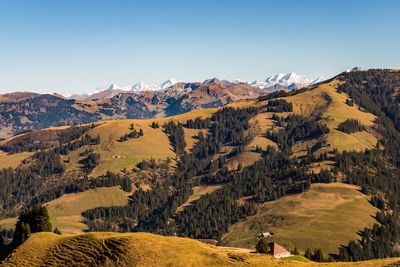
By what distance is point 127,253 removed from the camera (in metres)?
107

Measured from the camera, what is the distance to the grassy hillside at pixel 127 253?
9821 centimetres

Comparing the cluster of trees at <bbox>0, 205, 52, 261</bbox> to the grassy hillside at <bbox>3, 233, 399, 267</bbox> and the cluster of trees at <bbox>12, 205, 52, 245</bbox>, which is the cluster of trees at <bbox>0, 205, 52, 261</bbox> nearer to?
the cluster of trees at <bbox>12, 205, 52, 245</bbox>

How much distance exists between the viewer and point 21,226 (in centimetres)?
14175

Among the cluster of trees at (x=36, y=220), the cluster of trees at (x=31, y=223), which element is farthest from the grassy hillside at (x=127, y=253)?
the cluster of trees at (x=36, y=220)

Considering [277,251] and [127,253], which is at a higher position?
[127,253]

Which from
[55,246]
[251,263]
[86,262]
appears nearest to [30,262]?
[55,246]

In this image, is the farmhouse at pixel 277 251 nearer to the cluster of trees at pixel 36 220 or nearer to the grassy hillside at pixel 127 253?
the grassy hillside at pixel 127 253

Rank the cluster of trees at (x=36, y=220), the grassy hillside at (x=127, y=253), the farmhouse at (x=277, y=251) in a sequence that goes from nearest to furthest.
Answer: the grassy hillside at (x=127, y=253) < the farmhouse at (x=277, y=251) < the cluster of trees at (x=36, y=220)

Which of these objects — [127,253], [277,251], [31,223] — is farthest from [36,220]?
[277,251]

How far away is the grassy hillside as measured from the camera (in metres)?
98.2

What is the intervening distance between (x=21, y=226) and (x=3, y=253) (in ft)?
37.2

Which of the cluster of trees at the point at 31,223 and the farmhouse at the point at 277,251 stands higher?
the cluster of trees at the point at 31,223

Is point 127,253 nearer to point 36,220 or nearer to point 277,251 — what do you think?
point 277,251

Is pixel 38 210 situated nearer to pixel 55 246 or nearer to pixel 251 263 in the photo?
pixel 55 246
